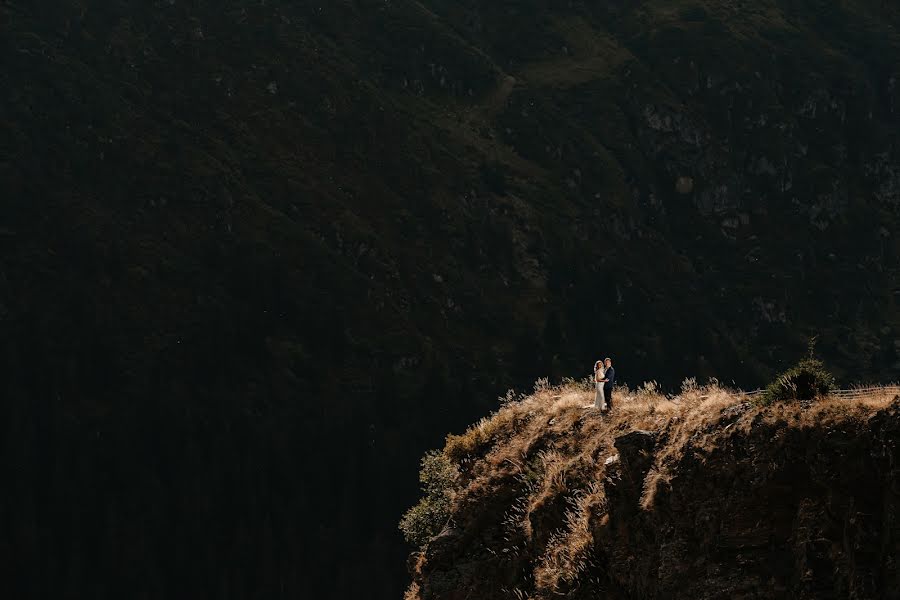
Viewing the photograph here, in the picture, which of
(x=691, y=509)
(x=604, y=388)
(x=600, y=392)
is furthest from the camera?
(x=604, y=388)

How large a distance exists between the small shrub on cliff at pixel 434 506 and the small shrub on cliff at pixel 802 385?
13243 mm

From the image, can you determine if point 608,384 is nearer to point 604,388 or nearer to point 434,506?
point 604,388

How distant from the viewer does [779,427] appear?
730 inches

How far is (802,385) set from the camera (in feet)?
62.7

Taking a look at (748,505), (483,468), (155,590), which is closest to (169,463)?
(155,590)

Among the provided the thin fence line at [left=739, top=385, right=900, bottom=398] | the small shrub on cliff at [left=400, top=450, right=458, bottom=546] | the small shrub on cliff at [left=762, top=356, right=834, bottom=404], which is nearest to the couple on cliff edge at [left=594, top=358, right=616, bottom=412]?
the small shrub on cliff at [left=400, top=450, right=458, bottom=546]

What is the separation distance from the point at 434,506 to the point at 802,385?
55.0 feet

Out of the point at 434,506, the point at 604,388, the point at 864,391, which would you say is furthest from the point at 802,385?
the point at 434,506

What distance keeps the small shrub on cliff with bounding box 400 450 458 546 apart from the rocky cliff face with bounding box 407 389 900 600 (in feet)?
12.7

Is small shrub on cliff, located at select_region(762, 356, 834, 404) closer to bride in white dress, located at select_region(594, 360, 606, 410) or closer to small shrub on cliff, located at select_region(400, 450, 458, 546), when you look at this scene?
bride in white dress, located at select_region(594, 360, 606, 410)

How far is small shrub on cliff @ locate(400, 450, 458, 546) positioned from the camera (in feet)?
107

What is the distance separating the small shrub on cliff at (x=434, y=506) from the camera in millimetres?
32500

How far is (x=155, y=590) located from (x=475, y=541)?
15822cm

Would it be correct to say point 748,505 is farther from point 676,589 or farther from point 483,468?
point 483,468
